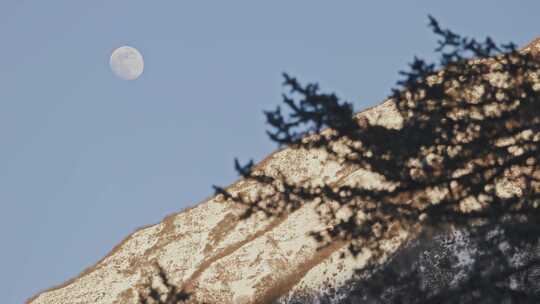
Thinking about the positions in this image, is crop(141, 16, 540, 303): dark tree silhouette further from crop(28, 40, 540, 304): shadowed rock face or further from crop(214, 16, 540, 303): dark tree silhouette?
crop(28, 40, 540, 304): shadowed rock face

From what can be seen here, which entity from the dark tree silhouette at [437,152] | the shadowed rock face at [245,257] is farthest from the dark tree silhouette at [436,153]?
the shadowed rock face at [245,257]

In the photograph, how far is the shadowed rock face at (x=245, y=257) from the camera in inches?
1622

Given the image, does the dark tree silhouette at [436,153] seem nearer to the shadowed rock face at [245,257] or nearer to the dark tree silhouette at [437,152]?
the dark tree silhouette at [437,152]

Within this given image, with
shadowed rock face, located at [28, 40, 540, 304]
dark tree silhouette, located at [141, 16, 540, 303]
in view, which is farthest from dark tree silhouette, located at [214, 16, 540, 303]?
shadowed rock face, located at [28, 40, 540, 304]

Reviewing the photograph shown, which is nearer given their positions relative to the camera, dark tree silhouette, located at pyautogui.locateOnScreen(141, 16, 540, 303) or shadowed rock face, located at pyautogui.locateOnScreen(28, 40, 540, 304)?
dark tree silhouette, located at pyautogui.locateOnScreen(141, 16, 540, 303)

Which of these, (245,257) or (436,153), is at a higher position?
(245,257)

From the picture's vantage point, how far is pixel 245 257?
48.6 metres

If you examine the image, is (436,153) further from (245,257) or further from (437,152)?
(245,257)

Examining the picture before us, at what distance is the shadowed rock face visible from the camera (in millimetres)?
41188

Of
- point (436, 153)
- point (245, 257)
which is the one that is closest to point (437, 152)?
point (436, 153)

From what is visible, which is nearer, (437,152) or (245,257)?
(437,152)

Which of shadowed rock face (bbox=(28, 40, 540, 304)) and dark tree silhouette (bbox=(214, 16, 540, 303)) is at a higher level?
shadowed rock face (bbox=(28, 40, 540, 304))

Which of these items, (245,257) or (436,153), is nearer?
(436,153)

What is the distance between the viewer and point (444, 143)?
1507 cm
